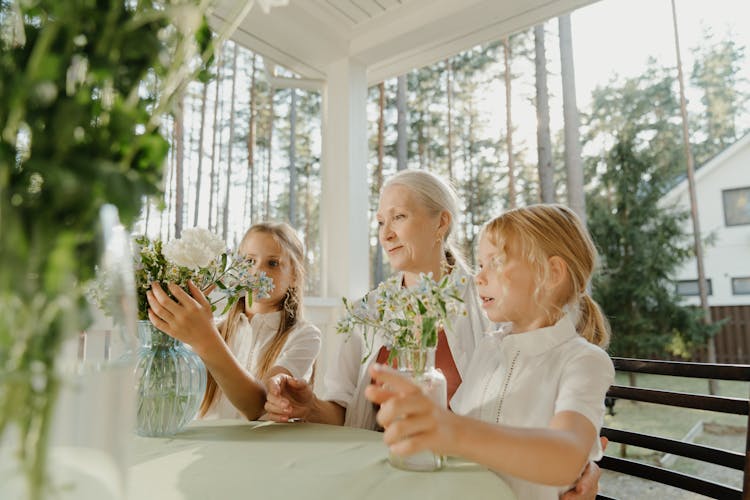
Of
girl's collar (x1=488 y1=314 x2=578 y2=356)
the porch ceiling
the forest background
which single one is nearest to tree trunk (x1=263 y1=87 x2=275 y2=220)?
the porch ceiling

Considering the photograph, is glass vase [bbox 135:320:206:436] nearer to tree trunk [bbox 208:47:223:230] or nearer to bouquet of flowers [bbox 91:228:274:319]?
bouquet of flowers [bbox 91:228:274:319]

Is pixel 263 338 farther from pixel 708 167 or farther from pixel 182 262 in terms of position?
pixel 708 167

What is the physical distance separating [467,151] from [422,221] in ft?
25.7

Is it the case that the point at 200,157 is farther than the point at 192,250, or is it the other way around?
the point at 200,157

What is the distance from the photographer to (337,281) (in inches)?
117

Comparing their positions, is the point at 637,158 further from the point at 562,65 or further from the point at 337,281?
the point at 337,281

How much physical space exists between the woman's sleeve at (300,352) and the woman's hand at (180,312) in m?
0.60

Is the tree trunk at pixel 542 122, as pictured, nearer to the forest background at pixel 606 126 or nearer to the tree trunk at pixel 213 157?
the forest background at pixel 606 126

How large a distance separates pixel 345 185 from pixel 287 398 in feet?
6.23

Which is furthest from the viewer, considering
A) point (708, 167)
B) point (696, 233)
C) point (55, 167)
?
point (708, 167)

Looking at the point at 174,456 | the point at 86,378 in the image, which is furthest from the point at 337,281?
the point at 86,378

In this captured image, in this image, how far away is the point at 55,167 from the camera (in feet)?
0.98

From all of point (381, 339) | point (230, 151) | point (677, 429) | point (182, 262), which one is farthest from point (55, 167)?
point (677, 429)

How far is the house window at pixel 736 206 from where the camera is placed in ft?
31.0
